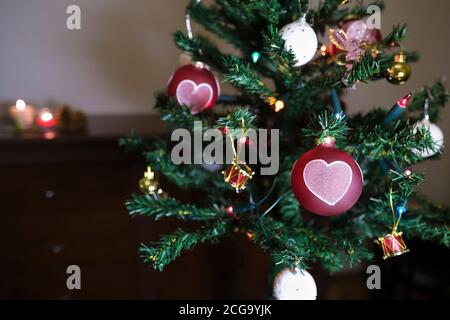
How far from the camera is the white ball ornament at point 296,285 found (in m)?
0.49

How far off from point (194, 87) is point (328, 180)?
0.93 ft

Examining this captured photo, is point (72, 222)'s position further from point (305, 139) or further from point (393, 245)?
point (393, 245)

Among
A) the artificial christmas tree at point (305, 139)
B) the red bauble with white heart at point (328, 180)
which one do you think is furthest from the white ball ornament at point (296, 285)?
the red bauble with white heart at point (328, 180)

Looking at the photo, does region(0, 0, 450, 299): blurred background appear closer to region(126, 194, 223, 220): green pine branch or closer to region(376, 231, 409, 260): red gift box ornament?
region(126, 194, 223, 220): green pine branch

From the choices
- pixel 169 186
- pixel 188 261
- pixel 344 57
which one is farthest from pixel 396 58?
pixel 188 261

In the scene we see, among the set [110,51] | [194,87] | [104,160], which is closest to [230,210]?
[194,87]

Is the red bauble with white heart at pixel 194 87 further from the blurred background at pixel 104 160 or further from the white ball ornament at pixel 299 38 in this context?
Answer: the blurred background at pixel 104 160

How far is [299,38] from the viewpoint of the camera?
1.58 feet

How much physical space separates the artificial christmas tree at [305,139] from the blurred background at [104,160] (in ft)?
1.04

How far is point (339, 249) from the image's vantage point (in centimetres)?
56

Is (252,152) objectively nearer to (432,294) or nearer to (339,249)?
(339,249)

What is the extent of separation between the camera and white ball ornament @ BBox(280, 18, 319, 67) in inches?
19.0

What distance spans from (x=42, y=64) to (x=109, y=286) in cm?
74

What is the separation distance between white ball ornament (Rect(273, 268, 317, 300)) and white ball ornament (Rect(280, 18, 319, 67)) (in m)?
0.32
